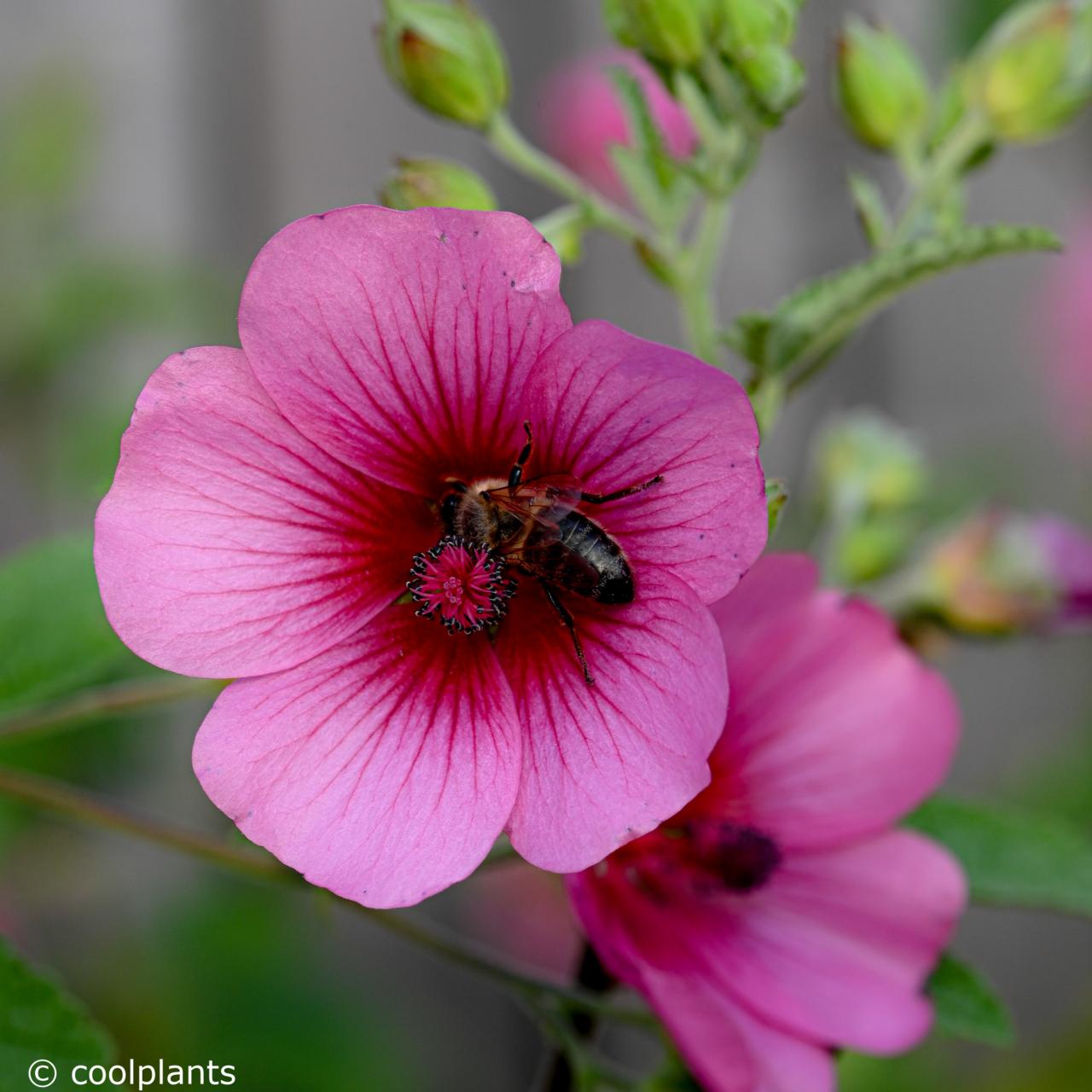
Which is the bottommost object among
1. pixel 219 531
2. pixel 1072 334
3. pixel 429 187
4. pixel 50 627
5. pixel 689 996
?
pixel 1072 334

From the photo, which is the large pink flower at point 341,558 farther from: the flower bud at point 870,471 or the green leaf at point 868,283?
the flower bud at point 870,471

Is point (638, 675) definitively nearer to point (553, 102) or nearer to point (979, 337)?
point (553, 102)

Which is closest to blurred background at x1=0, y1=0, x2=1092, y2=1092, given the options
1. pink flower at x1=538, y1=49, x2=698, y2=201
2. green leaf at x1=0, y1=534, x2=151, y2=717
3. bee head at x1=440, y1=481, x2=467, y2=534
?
pink flower at x1=538, y1=49, x2=698, y2=201

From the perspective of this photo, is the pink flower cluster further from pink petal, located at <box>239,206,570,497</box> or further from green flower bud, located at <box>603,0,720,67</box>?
green flower bud, located at <box>603,0,720,67</box>

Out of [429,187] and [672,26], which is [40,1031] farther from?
[672,26]

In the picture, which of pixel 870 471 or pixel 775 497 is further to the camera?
pixel 870 471

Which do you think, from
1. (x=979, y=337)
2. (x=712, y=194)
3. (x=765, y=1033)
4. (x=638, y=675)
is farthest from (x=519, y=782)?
(x=979, y=337)

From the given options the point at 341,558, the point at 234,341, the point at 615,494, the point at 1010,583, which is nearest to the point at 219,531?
the point at 341,558
